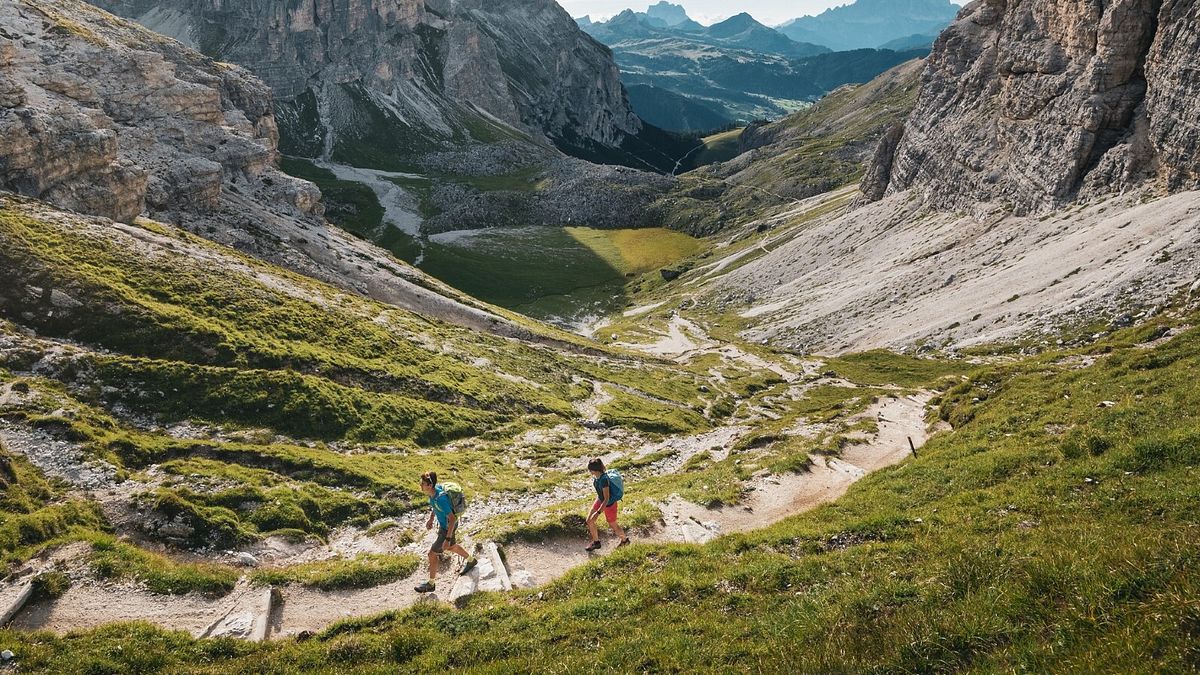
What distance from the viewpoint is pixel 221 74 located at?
112m

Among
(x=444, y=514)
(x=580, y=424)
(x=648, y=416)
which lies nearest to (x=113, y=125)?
(x=580, y=424)

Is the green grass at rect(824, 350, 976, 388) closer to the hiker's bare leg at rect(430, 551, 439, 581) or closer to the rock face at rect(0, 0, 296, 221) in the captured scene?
the hiker's bare leg at rect(430, 551, 439, 581)

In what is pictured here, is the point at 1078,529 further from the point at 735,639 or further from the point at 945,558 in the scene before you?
the point at 735,639

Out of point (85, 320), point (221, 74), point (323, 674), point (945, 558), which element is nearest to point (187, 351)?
point (85, 320)

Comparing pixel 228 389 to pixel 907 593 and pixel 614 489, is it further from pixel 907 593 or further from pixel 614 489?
pixel 907 593

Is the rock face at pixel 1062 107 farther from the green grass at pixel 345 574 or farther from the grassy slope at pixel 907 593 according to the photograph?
the green grass at pixel 345 574

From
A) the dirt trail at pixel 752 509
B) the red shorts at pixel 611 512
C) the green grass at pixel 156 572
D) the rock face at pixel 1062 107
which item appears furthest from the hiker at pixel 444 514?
the rock face at pixel 1062 107

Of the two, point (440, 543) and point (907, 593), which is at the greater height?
point (907, 593)

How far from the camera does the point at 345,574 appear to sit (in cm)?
1977

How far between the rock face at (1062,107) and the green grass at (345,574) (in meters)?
90.8

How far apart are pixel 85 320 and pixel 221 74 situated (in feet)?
321

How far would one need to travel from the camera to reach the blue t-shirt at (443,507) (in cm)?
1914

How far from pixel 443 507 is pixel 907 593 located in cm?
1338

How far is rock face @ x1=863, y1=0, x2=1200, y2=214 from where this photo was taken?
74.8m
